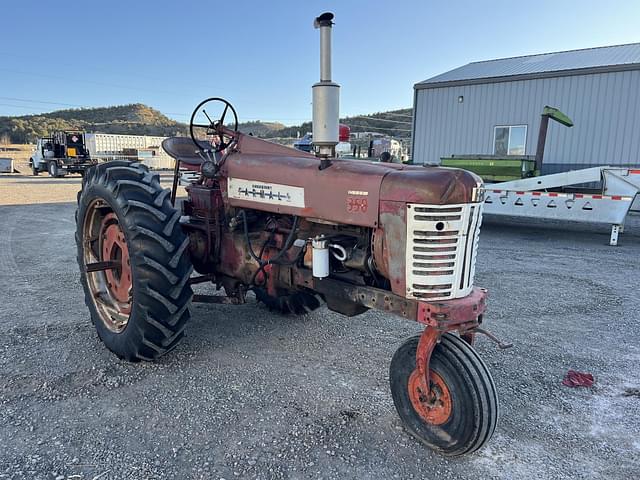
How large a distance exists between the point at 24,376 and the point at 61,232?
619 cm

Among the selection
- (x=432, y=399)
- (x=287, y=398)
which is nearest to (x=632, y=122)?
(x=432, y=399)

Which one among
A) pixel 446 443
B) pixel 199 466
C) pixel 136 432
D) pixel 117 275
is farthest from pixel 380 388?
pixel 117 275

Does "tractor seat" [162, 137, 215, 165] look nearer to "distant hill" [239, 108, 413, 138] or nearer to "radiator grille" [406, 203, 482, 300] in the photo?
"radiator grille" [406, 203, 482, 300]

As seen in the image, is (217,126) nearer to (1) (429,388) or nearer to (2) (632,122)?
(1) (429,388)

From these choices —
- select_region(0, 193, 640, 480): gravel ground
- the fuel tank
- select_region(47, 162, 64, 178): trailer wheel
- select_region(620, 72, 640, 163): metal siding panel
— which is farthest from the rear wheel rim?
select_region(47, 162, 64, 178): trailer wheel

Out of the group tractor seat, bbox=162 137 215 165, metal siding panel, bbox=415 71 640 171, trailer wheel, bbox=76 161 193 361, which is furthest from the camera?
metal siding panel, bbox=415 71 640 171

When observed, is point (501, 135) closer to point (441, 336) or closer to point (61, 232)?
point (61, 232)

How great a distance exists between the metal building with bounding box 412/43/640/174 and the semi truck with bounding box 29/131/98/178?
16.4m

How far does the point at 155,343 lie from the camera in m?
3.15

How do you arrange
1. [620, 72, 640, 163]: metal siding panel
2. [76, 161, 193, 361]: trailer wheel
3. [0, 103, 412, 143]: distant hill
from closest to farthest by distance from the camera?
[76, 161, 193, 361]: trailer wheel, [620, 72, 640, 163]: metal siding panel, [0, 103, 412, 143]: distant hill

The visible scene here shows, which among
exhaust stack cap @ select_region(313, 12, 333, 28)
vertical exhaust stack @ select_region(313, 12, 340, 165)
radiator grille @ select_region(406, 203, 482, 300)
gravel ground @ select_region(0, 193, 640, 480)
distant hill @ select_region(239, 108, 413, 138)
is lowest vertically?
gravel ground @ select_region(0, 193, 640, 480)

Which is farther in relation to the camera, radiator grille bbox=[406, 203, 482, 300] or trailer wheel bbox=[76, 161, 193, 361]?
trailer wheel bbox=[76, 161, 193, 361]

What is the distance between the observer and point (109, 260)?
3.64 metres

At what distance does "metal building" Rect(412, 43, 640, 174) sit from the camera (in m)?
12.0
